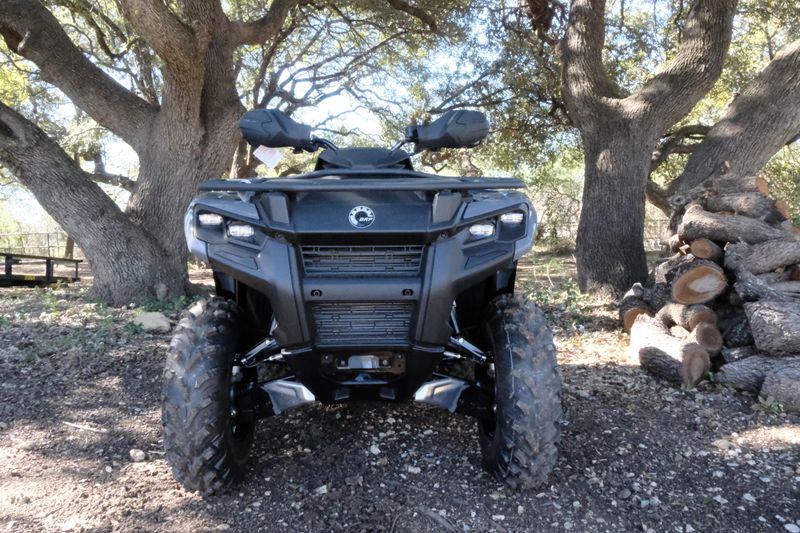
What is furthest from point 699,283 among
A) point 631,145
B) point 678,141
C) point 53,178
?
point 678,141

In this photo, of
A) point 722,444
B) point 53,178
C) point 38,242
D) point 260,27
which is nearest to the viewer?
point 722,444

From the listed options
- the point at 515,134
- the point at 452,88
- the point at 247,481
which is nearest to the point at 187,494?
the point at 247,481

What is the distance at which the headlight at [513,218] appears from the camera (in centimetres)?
279

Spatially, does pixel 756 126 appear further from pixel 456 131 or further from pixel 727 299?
pixel 456 131

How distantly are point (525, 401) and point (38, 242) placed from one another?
94.6 ft

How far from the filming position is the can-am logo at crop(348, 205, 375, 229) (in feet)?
8.54

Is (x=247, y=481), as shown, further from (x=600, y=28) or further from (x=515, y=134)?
(x=515, y=134)

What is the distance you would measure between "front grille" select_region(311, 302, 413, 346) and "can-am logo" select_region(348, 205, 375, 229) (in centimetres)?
35

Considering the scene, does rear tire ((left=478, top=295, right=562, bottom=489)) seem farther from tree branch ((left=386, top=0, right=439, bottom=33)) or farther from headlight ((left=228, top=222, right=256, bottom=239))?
tree branch ((left=386, top=0, right=439, bottom=33))

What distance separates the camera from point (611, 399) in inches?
168

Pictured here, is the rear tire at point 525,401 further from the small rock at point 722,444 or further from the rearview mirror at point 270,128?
the rearview mirror at point 270,128

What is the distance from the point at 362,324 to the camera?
2.74 meters

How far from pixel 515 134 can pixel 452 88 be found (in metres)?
2.05

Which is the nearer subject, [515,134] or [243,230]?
[243,230]
